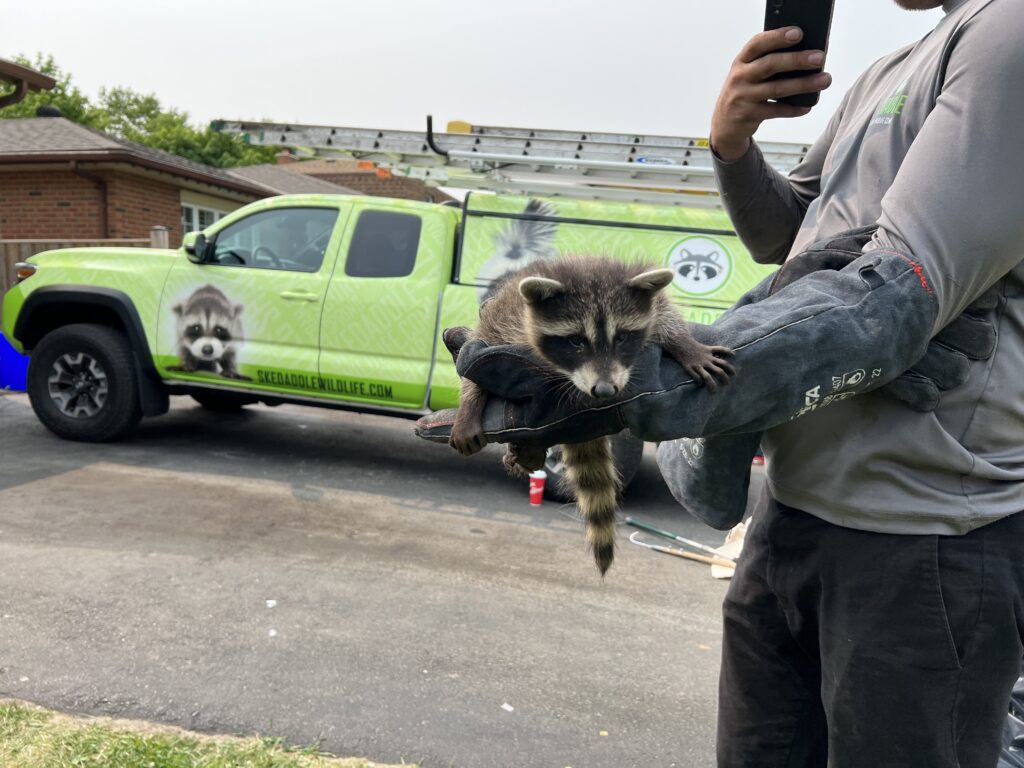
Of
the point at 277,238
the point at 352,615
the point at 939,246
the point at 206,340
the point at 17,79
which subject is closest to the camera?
the point at 939,246

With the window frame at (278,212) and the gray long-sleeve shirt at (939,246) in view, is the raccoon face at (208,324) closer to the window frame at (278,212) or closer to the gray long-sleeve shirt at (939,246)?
the window frame at (278,212)

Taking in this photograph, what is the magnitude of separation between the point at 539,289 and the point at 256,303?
18.2ft

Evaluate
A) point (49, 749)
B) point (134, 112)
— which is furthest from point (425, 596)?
point (134, 112)

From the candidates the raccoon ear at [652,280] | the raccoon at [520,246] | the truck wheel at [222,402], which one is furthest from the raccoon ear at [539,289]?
the truck wheel at [222,402]

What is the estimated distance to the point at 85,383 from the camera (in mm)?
7516

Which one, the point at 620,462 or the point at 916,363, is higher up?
the point at 916,363

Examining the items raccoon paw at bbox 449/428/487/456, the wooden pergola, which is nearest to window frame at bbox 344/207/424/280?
raccoon paw at bbox 449/428/487/456

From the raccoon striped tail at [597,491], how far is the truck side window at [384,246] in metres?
4.82

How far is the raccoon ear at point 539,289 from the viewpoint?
2.15m

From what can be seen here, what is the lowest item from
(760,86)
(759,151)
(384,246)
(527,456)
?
(527,456)

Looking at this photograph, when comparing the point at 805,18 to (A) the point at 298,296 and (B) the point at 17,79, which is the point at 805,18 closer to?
(A) the point at 298,296

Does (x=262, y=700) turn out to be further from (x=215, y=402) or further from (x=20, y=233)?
(x=20, y=233)

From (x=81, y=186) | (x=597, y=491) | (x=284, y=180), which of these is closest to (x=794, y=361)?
(x=597, y=491)

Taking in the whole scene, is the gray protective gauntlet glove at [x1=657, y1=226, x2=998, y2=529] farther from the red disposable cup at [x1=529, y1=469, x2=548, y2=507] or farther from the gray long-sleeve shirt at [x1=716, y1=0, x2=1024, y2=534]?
the red disposable cup at [x1=529, y1=469, x2=548, y2=507]
